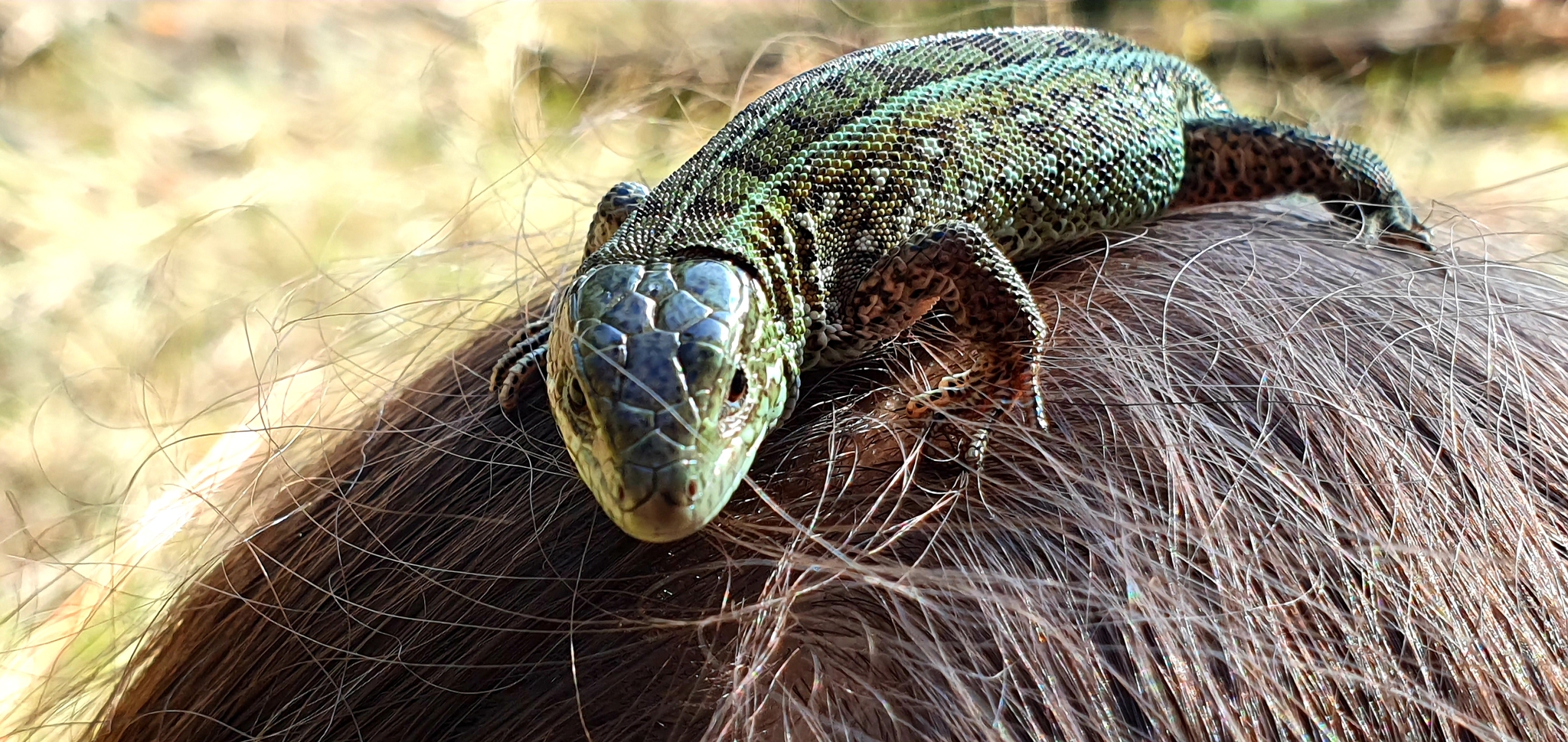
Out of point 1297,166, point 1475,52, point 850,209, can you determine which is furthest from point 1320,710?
point 1475,52

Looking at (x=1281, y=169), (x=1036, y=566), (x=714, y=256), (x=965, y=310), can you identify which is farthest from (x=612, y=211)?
(x=1281, y=169)

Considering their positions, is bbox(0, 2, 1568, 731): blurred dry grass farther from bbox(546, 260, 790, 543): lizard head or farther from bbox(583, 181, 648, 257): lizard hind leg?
bbox(546, 260, 790, 543): lizard head

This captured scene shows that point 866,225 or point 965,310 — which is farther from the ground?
point 866,225

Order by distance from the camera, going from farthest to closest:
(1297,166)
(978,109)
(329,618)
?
1. (1297,166)
2. (978,109)
3. (329,618)

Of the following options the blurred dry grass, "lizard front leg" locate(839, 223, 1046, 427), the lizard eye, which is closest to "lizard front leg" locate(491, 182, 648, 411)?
the lizard eye

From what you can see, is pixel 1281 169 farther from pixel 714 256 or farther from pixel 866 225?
pixel 714 256

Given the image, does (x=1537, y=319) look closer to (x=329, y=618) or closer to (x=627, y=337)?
(x=627, y=337)
